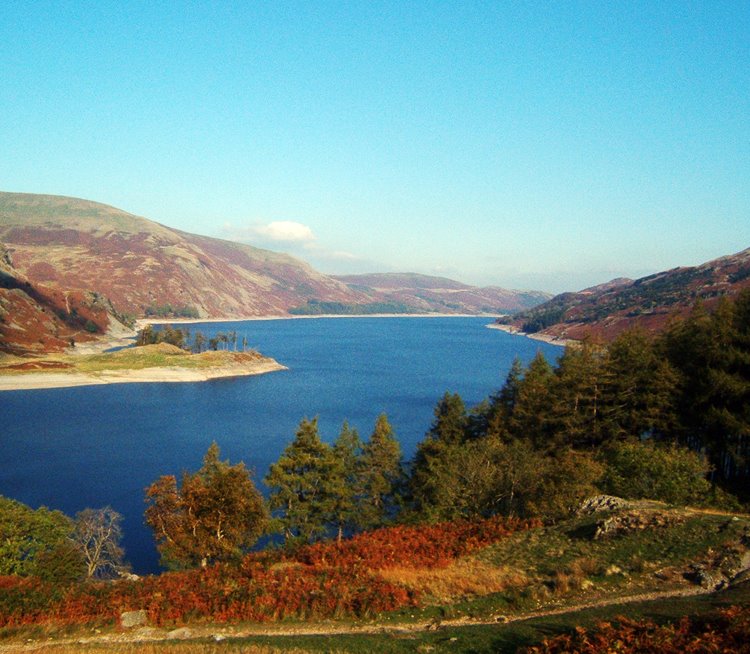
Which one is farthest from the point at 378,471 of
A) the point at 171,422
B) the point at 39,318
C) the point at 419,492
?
the point at 39,318

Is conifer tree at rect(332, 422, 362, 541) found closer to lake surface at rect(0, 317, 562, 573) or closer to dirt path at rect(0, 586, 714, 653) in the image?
lake surface at rect(0, 317, 562, 573)

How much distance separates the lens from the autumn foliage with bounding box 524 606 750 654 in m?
9.34

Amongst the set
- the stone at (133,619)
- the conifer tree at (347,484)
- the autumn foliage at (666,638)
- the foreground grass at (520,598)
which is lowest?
the conifer tree at (347,484)

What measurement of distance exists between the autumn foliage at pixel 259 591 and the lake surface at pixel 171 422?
81.6 ft

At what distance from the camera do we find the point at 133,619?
15188 millimetres

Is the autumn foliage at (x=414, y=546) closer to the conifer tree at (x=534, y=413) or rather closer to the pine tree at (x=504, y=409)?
the conifer tree at (x=534, y=413)

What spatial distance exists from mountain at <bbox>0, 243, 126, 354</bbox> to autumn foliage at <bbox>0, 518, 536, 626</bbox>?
140m

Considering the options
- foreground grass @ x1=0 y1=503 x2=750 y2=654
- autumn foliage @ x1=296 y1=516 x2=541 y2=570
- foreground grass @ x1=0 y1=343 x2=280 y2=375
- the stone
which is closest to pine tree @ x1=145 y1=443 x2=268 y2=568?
autumn foliage @ x1=296 y1=516 x2=541 y2=570

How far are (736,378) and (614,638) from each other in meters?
25.6

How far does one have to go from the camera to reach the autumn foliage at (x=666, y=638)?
9.34 m

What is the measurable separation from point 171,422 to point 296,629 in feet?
276

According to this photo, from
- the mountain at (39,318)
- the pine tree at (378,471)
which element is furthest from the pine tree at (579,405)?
the mountain at (39,318)

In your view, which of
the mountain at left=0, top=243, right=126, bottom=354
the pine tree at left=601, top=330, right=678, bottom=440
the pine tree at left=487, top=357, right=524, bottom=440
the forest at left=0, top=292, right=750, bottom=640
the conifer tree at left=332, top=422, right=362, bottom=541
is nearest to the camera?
the forest at left=0, top=292, right=750, bottom=640

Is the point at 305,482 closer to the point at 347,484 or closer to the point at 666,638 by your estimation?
the point at 347,484
